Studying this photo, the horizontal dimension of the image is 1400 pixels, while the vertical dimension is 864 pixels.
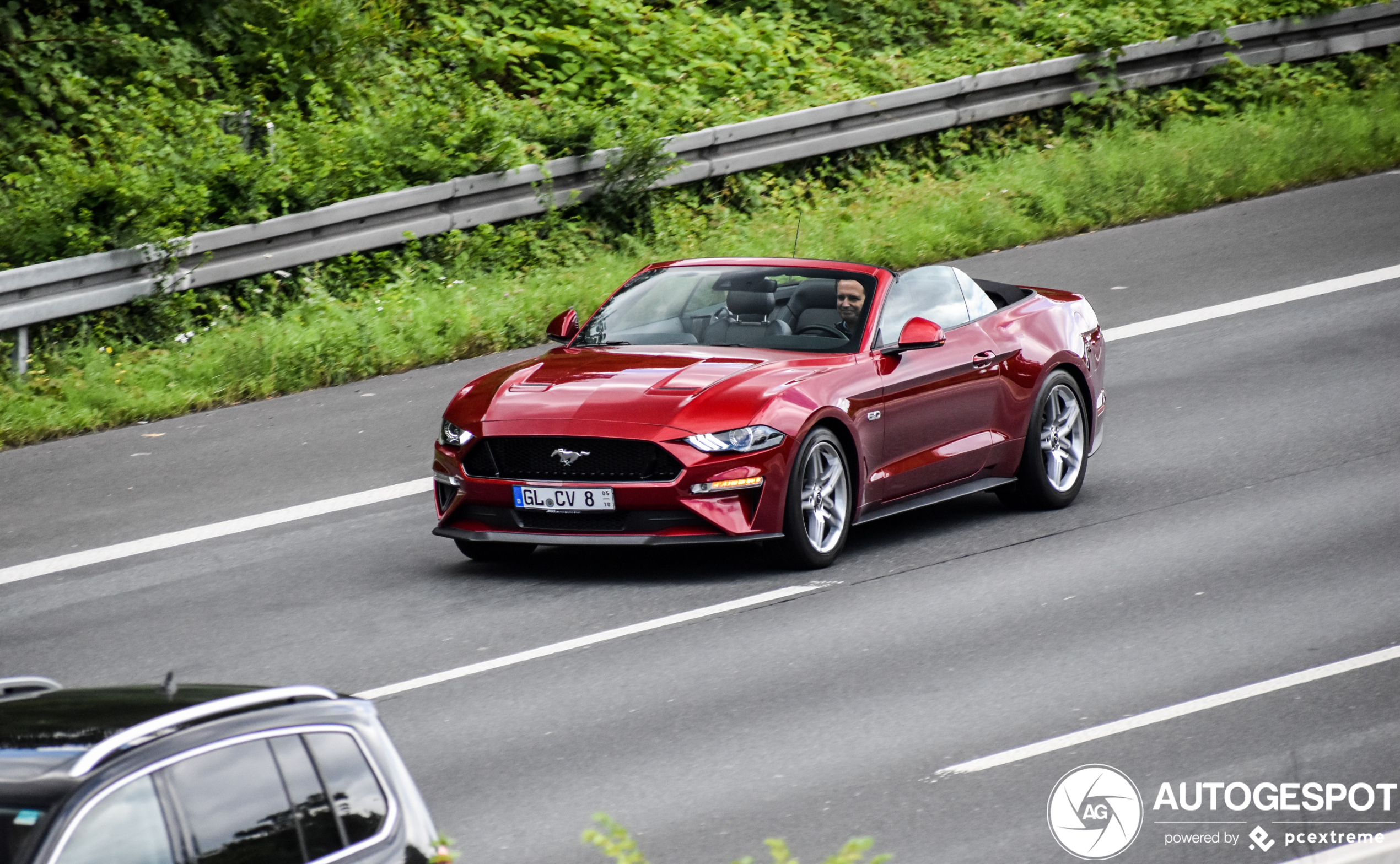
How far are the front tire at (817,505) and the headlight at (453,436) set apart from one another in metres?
1.71

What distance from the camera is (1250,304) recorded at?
617 inches

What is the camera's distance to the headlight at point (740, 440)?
920cm

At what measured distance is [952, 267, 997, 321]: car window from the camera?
432 inches

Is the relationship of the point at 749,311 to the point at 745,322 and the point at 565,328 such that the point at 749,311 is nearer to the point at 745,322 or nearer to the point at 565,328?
the point at 745,322

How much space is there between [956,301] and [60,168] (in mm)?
9009

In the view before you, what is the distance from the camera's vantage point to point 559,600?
9.38m

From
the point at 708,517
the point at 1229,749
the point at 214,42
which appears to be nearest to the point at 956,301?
the point at 708,517

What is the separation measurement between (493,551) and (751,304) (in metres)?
1.99

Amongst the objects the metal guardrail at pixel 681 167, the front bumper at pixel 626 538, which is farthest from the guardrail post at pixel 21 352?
the front bumper at pixel 626 538

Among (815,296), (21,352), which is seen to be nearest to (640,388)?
(815,296)

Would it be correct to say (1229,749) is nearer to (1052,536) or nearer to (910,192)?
(1052,536)

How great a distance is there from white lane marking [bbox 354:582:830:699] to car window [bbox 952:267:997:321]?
2308mm

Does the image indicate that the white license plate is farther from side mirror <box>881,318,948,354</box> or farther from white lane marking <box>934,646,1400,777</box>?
white lane marking <box>934,646,1400,777</box>

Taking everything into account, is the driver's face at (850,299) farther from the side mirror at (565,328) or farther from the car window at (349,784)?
the car window at (349,784)
